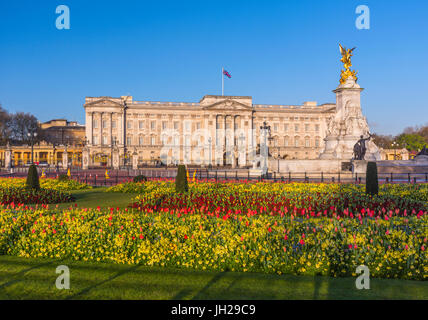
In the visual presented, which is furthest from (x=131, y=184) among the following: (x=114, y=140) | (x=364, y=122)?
(x=114, y=140)

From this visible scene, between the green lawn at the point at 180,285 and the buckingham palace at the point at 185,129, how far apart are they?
85.4 m

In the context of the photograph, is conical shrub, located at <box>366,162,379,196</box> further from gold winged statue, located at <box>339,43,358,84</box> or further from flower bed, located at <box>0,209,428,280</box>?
gold winged statue, located at <box>339,43,358,84</box>

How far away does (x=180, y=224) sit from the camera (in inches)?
357

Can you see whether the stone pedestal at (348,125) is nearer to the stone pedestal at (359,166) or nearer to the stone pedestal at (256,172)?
the stone pedestal at (359,166)

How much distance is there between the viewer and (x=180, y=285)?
6.32m

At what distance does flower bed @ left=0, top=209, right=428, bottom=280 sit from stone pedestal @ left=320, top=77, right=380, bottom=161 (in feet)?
96.4

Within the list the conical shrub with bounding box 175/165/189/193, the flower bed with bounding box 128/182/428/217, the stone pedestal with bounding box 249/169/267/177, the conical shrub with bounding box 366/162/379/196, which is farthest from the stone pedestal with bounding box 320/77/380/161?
the conical shrub with bounding box 175/165/189/193

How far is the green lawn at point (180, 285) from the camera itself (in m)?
5.86

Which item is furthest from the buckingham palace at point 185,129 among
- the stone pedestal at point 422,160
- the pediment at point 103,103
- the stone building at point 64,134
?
the stone pedestal at point 422,160

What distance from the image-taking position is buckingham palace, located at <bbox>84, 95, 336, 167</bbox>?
9238cm

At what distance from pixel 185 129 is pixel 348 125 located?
208 feet

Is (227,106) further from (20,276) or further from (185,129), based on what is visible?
(20,276)
